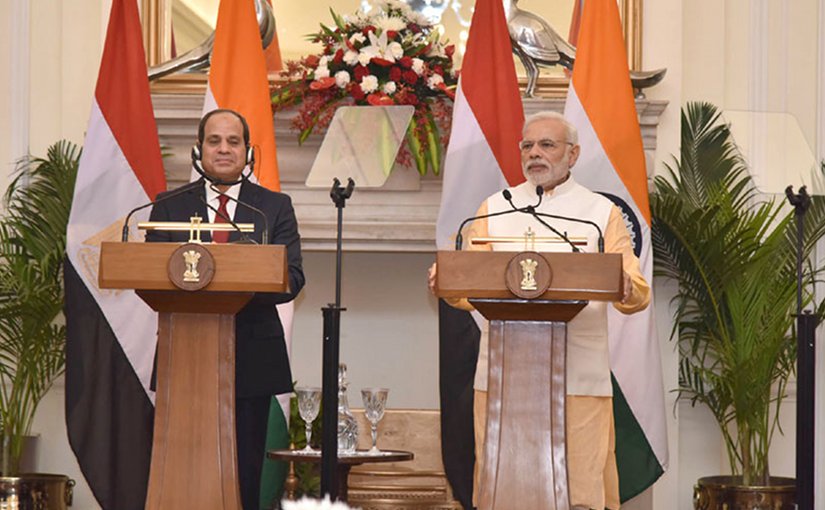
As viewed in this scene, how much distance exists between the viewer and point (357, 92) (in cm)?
576

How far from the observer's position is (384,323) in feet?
22.0

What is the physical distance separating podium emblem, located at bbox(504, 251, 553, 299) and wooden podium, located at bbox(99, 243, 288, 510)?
649mm

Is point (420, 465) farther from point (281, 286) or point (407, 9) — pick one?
point (281, 286)

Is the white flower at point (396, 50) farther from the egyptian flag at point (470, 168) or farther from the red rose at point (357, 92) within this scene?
the egyptian flag at point (470, 168)

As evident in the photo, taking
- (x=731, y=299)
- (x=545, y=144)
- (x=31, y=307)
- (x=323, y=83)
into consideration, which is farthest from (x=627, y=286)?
(x=31, y=307)

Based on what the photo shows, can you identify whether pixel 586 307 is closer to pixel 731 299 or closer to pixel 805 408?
pixel 805 408

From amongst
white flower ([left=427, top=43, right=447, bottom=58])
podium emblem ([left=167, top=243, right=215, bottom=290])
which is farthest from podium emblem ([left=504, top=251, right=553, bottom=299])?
white flower ([left=427, top=43, right=447, bottom=58])

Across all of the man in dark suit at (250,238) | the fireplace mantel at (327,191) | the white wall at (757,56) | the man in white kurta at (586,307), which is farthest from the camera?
the white wall at (757,56)

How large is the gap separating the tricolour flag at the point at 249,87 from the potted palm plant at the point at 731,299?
5.87 ft

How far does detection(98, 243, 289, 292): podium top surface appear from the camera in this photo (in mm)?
3486

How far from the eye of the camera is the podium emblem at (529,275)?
356cm

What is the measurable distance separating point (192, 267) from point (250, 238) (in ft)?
1.87

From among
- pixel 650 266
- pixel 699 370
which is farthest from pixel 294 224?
pixel 699 370

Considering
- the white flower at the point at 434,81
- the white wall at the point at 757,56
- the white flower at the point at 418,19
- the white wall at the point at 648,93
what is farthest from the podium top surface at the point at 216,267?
the white wall at the point at 757,56
